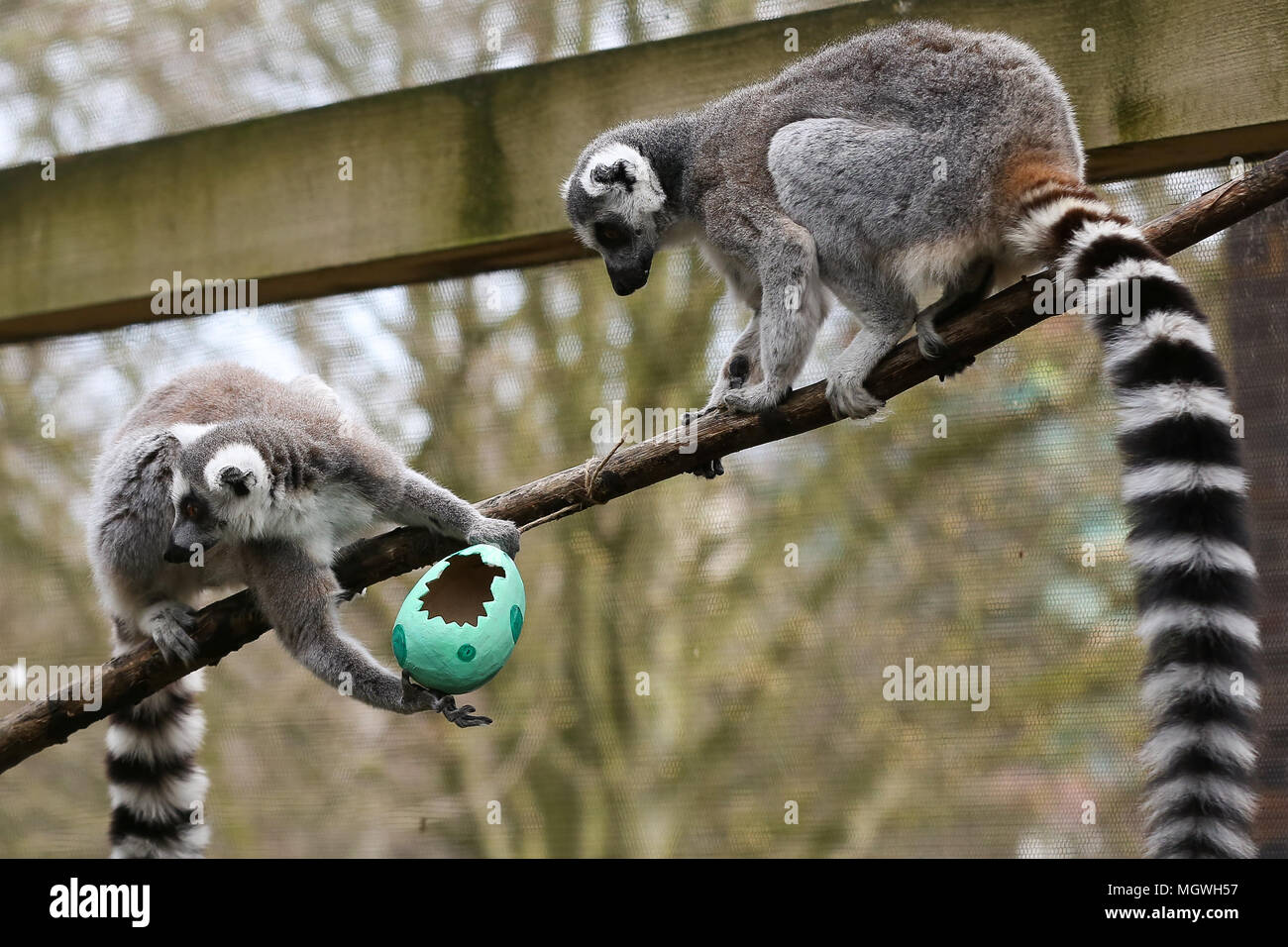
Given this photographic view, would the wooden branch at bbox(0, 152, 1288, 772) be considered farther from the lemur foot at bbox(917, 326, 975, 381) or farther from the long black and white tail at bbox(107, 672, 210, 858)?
the long black and white tail at bbox(107, 672, 210, 858)

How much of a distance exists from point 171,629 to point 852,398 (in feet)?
5.31

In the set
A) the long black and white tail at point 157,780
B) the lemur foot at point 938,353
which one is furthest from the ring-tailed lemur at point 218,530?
the lemur foot at point 938,353

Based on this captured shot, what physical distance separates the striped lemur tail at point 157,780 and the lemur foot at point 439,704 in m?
0.87

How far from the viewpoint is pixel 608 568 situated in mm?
3578

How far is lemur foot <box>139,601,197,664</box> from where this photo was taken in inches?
101

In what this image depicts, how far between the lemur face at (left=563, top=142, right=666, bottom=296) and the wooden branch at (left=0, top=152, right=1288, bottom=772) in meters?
0.63

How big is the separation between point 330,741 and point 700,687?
1190mm

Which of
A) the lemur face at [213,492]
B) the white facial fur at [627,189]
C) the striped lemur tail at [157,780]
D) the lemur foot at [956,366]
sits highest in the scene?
the white facial fur at [627,189]

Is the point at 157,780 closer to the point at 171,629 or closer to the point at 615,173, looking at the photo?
the point at 171,629

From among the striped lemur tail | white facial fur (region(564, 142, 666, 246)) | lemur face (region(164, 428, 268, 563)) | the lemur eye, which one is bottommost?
the striped lemur tail

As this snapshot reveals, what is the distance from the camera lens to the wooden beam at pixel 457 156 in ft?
8.07
